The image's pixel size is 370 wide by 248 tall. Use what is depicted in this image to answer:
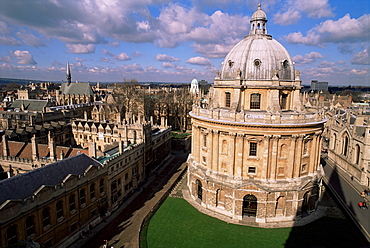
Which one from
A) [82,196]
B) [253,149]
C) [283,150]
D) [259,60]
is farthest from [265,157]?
[82,196]

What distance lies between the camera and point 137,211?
32.5 meters

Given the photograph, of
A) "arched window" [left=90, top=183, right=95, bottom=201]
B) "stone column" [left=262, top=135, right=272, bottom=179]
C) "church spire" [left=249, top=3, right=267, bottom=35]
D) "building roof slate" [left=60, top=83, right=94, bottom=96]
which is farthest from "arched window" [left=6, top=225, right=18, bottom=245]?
"building roof slate" [left=60, top=83, right=94, bottom=96]

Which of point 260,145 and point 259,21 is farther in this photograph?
point 259,21

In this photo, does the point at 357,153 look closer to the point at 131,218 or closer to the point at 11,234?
the point at 131,218

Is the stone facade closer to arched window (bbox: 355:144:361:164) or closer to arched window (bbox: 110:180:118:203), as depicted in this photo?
arched window (bbox: 355:144:361:164)

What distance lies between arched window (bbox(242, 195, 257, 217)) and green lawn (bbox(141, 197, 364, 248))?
6.99 ft

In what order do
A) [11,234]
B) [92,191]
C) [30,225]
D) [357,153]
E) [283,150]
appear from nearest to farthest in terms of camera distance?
[11,234]
[30,225]
[92,191]
[283,150]
[357,153]

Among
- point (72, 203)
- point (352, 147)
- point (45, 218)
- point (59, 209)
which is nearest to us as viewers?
point (45, 218)

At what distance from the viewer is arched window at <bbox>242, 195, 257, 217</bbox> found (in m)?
30.1

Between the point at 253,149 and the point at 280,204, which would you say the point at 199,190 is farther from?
the point at 280,204

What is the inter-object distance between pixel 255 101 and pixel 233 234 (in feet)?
53.6

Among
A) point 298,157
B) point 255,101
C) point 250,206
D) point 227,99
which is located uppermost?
point 227,99

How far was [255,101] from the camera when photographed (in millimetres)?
32156

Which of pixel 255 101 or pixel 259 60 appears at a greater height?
pixel 259 60
